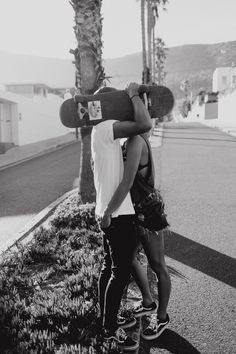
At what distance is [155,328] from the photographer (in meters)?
3.46

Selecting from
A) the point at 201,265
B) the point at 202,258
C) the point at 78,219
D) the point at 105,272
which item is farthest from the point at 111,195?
the point at 78,219

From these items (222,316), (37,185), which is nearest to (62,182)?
(37,185)

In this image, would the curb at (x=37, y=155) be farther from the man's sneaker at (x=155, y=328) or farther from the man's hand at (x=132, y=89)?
the man's hand at (x=132, y=89)

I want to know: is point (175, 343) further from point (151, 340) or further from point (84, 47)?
point (84, 47)

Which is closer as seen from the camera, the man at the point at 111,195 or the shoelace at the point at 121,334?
the man at the point at 111,195

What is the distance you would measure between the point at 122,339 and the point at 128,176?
48.1 inches

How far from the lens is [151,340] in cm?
344

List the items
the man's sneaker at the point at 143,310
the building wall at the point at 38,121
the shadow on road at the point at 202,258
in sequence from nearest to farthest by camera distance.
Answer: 1. the man's sneaker at the point at 143,310
2. the shadow on road at the point at 202,258
3. the building wall at the point at 38,121

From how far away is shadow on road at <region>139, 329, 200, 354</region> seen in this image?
3.28m

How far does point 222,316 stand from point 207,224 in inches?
130

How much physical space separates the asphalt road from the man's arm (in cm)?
161

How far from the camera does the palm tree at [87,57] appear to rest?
740 cm

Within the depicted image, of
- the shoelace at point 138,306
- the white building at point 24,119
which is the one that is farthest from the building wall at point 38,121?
the shoelace at point 138,306

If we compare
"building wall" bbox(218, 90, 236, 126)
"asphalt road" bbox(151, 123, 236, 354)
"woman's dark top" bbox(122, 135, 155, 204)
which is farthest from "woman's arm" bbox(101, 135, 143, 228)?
"building wall" bbox(218, 90, 236, 126)
